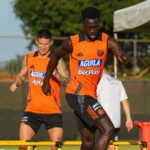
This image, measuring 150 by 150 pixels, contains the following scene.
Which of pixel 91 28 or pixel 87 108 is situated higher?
pixel 91 28

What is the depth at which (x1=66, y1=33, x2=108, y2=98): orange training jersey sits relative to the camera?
7664 mm

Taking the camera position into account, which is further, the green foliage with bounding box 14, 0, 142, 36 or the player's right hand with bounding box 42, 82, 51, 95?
the green foliage with bounding box 14, 0, 142, 36

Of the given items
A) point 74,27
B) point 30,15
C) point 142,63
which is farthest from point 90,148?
point 30,15

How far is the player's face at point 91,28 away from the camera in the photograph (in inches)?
297

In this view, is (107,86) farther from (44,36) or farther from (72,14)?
(72,14)

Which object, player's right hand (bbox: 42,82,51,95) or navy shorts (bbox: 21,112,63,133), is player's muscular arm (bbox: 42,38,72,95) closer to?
player's right hand (bbox: 42,82,51,95)

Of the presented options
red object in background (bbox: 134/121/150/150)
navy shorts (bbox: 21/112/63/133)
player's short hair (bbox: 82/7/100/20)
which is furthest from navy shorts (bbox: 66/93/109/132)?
red object in background (bbox: 134/121/150/150)

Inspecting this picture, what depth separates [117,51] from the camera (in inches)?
300

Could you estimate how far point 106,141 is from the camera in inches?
294

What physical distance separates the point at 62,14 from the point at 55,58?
32056 millimetres

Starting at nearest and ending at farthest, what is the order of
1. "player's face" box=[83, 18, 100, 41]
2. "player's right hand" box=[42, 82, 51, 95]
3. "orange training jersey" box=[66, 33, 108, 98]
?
1. "player's face" box=[83, 18, 100, 41]
2. "orange training jersey" box=[66, 33, 108, 98]
3. "player's right hand" box=[42, 82, 51, 95]

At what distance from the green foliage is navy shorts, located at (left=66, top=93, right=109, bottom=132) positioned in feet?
99.7

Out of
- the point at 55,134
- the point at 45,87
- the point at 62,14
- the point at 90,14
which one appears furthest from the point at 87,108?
the point at 62,14

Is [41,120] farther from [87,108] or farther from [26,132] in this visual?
[87,108]
